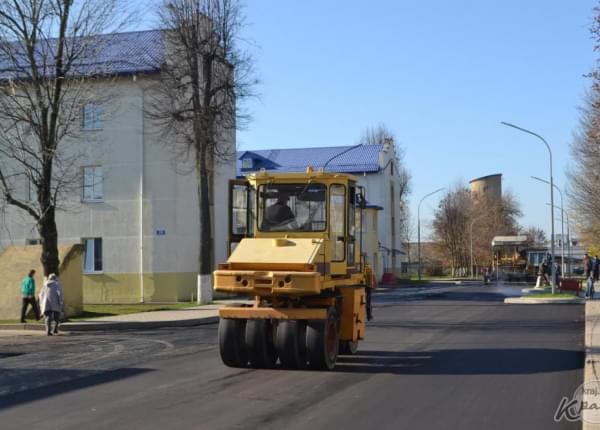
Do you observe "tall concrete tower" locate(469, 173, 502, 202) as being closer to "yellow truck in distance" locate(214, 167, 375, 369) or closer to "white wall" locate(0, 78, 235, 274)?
"white wall" locate(0, 78, 235, 274)

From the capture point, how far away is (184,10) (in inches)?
1452

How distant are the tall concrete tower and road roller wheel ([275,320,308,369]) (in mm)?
104834

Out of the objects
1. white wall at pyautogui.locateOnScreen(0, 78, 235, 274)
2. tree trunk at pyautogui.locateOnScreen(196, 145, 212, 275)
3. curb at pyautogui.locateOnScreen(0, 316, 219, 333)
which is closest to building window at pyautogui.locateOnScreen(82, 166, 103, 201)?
white wall at pyautogui.locateOnScreen(0, 78, 235, 274)

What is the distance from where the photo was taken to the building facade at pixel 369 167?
7194cm

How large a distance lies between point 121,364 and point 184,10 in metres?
24.5

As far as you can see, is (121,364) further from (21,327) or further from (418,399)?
(21,327)

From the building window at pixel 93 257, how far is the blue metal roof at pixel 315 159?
2996cm

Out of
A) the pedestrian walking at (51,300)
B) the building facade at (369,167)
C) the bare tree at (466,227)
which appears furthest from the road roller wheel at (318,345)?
the bare tree at (466,227)

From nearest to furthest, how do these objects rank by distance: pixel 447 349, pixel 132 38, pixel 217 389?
pixel 217 389
pixel 447 349
pixel 132 38

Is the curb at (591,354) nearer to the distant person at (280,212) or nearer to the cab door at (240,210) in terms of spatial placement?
the distant person at (280,212)

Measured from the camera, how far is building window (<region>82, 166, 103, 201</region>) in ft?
135

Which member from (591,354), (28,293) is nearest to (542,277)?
(28,293)

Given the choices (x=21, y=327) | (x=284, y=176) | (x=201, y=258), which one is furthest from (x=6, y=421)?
(x=201, y=258)

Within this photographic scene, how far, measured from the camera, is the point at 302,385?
41.0ft
